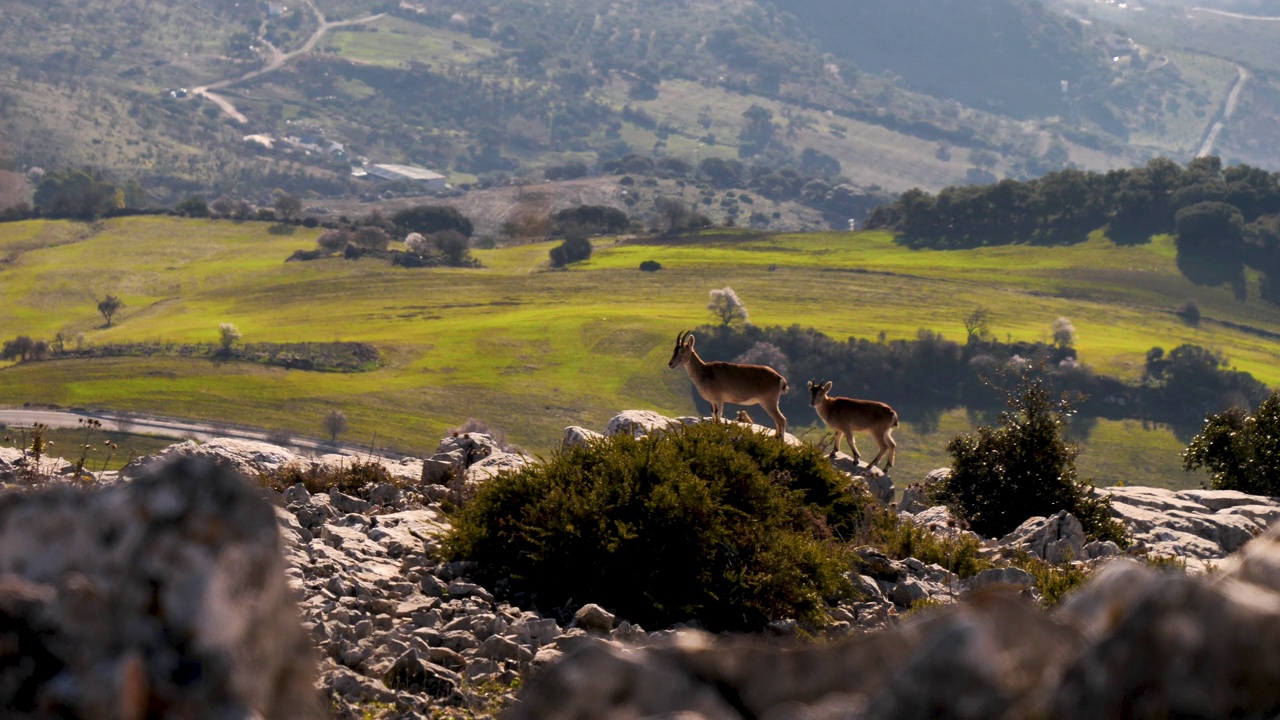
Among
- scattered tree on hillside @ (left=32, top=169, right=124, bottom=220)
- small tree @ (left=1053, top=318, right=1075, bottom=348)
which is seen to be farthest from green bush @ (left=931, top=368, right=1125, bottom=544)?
scattered tree on hillside @ (left=32, top=169, right=124, bottom=220)

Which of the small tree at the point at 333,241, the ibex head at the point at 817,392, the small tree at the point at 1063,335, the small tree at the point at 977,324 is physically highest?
the ibex head at the point at 817,392

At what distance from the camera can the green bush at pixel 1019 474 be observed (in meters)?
18.4

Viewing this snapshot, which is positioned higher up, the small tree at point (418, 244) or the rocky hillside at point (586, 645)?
the rocky hillside at point (586, 645)

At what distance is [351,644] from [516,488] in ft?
14.1

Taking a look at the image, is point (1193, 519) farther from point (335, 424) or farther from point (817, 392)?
point (335, 424)

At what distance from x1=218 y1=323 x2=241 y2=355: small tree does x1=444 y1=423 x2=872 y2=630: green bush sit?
284ft

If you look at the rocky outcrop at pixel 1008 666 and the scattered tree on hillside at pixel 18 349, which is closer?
the rocky outcrop at pixel 1008 666

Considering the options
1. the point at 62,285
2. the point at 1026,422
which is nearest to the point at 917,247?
the point at 62,285

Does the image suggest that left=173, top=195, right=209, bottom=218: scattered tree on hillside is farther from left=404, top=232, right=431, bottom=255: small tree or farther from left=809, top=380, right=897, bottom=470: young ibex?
left=809, top=380, right=897, bottom=470: young ibex

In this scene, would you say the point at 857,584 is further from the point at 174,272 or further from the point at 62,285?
the point at 174,272

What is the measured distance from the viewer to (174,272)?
405 ft

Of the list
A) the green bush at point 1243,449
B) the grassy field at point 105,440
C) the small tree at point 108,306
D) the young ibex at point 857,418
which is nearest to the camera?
the young ibex at point 857,418

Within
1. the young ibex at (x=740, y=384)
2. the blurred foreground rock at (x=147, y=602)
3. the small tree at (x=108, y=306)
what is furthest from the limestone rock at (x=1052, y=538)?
the small tree at (x=108, y=306)

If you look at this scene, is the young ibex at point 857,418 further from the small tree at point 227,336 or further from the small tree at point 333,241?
the small tree at point 333,241
